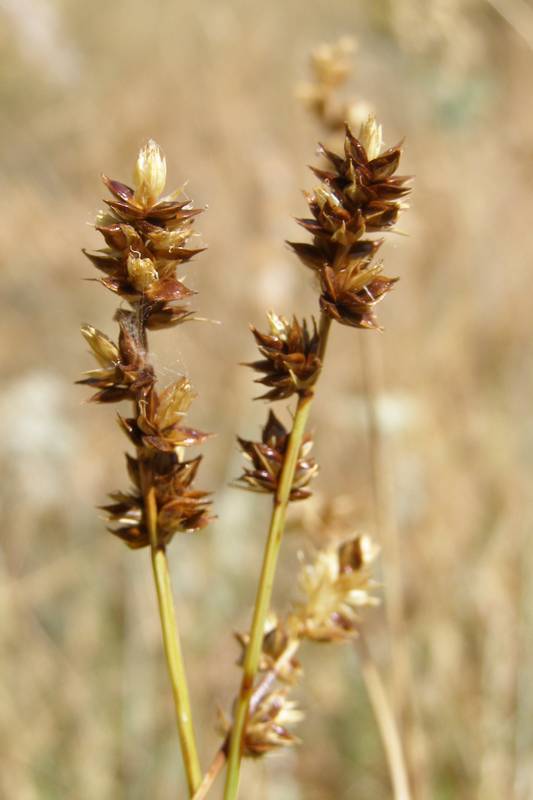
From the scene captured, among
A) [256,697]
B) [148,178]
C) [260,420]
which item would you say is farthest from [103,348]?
[260,420]

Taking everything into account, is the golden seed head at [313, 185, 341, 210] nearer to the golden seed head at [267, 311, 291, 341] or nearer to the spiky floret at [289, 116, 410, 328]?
the spiky floret at [289, 116, 410, 328]

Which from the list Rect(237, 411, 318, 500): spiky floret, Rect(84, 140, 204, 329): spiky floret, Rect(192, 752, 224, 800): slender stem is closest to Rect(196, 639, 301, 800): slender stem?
Rect(192, 752, 224, 800): slender stem

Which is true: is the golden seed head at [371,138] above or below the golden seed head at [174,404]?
above

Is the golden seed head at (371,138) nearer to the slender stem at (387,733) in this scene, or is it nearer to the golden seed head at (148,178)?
the golden seed head at (148,178)

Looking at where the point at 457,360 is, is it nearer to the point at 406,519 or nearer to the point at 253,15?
the point at 406,519

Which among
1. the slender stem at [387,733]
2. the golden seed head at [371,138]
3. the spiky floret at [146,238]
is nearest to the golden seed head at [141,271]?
the spiky floret at [146,238]

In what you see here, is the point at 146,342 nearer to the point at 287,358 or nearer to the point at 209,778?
the point at 287,358
